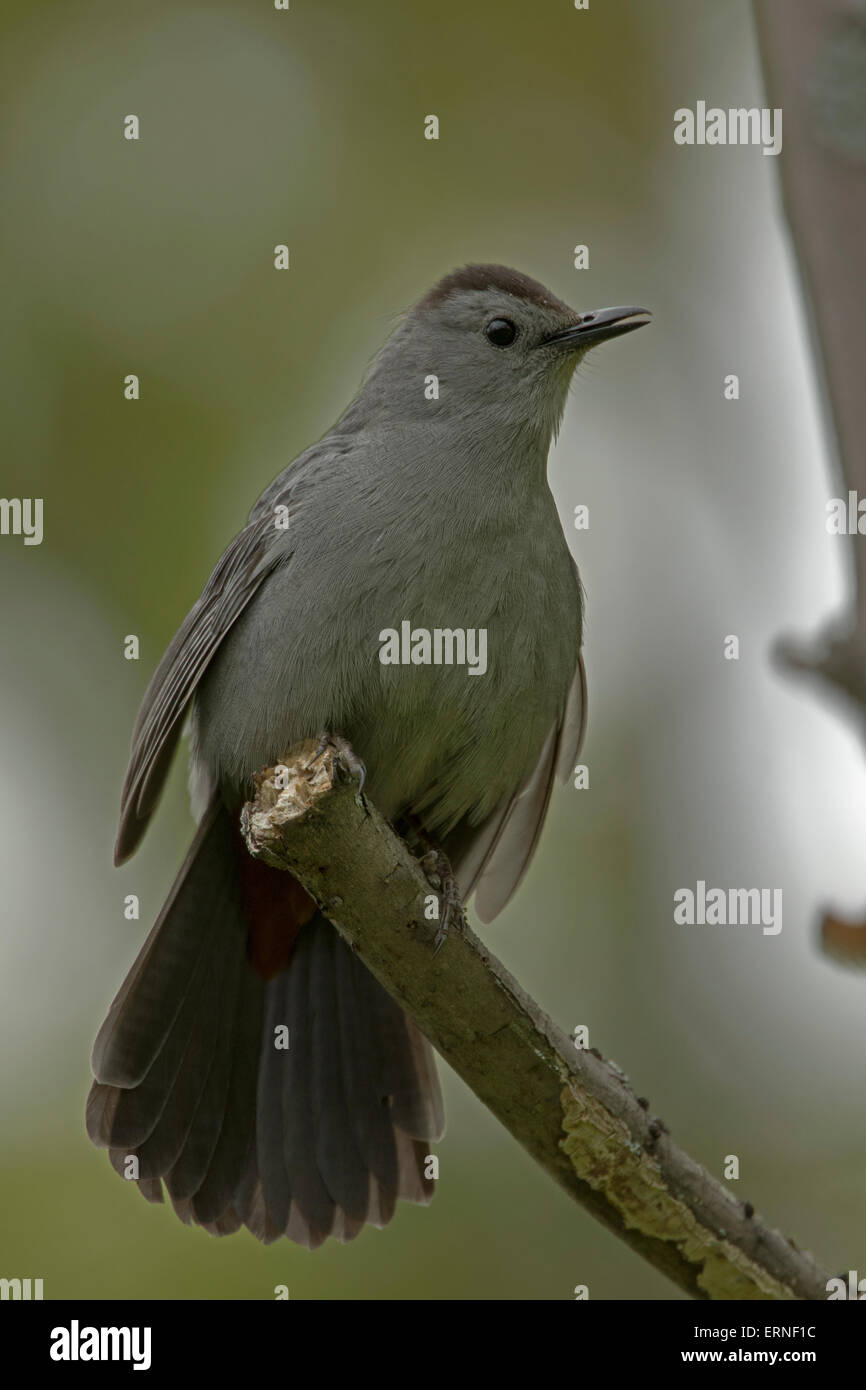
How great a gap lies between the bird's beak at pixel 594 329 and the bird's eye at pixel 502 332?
0.11m

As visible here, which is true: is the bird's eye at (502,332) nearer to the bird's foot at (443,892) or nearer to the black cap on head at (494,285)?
the black cap on head at (494,285)

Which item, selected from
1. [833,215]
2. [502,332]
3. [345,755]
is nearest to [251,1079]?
[345,755]

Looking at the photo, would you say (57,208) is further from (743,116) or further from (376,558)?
(376,558)

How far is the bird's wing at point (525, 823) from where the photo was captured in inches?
202

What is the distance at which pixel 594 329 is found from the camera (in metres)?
5.08

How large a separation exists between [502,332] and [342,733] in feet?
5.40

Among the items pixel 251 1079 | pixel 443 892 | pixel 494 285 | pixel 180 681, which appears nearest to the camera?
pixel 443 892

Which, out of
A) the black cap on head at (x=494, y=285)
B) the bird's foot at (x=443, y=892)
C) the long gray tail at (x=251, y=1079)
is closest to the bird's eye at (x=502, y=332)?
the black cap on head at (x=494, y=285)

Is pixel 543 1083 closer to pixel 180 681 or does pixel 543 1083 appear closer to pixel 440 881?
pixel 440 881

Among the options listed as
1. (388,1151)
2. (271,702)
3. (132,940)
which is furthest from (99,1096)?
(132,940)

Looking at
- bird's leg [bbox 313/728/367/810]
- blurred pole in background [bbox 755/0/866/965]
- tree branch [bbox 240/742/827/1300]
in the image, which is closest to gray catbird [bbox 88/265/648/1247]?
bird's leg [bbox 313/728/367/810]

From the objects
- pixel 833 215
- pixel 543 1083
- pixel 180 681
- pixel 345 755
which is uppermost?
pixel 180 681

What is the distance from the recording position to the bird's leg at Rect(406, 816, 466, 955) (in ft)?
12.4
